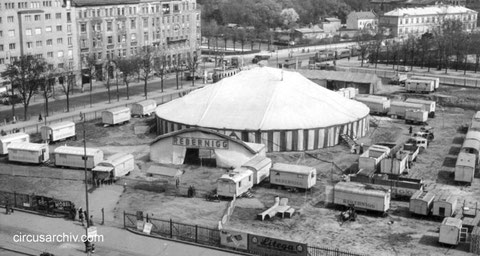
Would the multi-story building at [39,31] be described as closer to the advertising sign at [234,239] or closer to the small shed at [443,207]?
the advertising sign at [234,239]

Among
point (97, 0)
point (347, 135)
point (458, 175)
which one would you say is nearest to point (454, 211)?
point (458, 175)

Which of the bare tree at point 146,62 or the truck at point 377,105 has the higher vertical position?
the bare tree at point 146,62

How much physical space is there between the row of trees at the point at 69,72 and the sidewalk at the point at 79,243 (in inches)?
1444

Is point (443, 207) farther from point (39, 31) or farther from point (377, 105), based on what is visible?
point (39, 31)

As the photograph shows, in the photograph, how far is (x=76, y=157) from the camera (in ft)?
176

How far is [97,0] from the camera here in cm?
10388

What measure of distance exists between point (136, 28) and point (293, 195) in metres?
70.6

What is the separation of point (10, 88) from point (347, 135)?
50465 millimetres

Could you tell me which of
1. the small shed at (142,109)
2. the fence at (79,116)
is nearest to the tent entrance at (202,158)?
the small shed at (142,109)

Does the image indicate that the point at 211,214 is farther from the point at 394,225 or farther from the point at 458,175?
the point at 458,175

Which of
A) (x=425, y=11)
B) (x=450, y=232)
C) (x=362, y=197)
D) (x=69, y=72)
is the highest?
(x=425, y=11)

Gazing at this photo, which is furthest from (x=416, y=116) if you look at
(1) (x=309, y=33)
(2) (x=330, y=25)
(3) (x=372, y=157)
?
(2) (x=330, y=25)

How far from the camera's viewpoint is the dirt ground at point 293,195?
38.8 meters

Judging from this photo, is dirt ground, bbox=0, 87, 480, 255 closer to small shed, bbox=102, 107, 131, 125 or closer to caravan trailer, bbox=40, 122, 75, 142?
caravan trailer, bbox=40, 122, 75, 142
